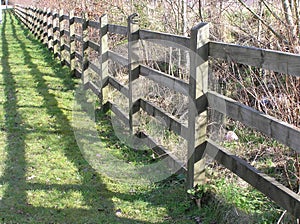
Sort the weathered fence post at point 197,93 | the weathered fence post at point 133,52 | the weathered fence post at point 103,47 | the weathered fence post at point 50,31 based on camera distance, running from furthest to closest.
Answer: the weathered fence post at point 50,31, the weathered fence post at point 103,47, the weathered fence post at point 133,52, the weathered fence post at point 197,93

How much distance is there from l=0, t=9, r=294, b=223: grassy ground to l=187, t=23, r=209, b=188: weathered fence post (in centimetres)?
22

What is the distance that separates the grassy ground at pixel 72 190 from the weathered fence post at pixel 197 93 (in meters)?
0.22

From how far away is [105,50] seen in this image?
7789 millimetres

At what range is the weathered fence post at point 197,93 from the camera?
4.13m

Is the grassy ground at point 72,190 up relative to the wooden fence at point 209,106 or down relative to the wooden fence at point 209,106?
down

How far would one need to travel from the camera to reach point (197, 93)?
4.20 meters

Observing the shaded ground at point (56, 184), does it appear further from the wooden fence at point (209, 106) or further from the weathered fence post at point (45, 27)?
the weathered fence post at point (45, 27)

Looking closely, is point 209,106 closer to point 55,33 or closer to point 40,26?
point 55,33

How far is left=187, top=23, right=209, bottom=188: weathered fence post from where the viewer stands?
413 centimetres

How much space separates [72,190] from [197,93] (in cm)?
164

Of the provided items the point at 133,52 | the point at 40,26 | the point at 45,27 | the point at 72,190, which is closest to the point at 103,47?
the point at 133,52

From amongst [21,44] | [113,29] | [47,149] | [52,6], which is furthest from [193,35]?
[52,6]

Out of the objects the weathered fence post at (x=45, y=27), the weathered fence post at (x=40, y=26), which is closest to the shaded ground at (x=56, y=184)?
the weathered fence post at (x=45, y=27)

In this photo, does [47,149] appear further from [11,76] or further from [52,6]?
[52,6]
